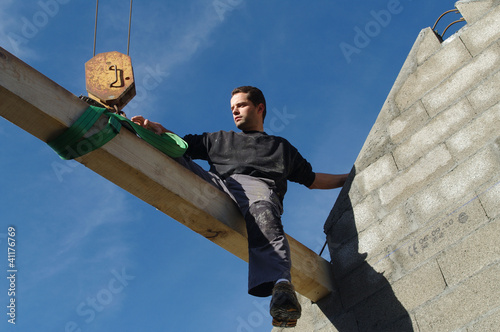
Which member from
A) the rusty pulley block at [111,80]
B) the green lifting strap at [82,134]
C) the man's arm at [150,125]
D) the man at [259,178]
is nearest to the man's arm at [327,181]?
the man at [259,178]

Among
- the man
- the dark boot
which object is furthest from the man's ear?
the dark boot

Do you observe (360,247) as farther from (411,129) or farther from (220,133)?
(220,133)

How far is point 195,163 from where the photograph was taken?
342 centimetres

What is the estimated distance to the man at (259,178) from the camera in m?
2.79

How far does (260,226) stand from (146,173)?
2.03 ft

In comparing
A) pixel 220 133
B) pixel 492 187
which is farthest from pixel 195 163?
pixel 492 187

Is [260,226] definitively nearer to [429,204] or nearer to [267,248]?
[267,248]

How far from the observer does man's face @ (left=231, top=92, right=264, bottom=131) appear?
12.5ft

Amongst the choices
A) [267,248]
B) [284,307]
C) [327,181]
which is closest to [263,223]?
[267,248]

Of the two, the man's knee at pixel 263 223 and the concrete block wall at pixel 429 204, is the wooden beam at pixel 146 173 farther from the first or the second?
the concrete block wall at pixel 429 204

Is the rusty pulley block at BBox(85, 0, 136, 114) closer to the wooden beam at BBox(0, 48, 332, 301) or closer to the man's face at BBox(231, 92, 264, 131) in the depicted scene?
the wooden beam at BBox(0, 48, 332, 301)

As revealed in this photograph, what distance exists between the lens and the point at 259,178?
338 centimetres

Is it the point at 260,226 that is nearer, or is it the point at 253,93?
the point at 260,226

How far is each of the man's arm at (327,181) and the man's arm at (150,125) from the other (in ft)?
3.64
